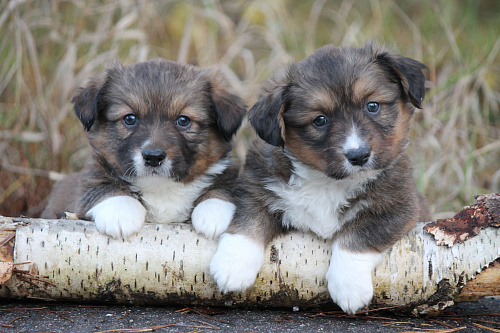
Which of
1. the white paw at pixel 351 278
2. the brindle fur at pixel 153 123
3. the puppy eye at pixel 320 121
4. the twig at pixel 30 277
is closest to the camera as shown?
the white paw at pixel 351 278

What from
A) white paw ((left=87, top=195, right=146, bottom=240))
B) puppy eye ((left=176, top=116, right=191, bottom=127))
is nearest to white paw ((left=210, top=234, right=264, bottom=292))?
white paw ((left=87, top=195, right=146, bottom=240))

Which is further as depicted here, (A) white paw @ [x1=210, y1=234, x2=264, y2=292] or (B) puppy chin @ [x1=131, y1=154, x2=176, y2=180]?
(B) puppy chin @ [x1=131, y1=154, x2=176, y2=180]

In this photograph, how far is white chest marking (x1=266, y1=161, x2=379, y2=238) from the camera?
3689 millimetres

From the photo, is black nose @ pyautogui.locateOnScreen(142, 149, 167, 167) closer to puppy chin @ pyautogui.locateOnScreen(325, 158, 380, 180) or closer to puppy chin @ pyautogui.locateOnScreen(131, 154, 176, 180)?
puppy chin @ pyautogui.locateOnScreen(131, 154, 176, 180)

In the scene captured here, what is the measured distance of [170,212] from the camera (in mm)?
4191

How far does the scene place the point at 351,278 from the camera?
11.0ft

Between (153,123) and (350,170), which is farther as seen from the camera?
(153,123)

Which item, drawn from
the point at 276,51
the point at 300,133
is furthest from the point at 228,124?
the point at 276,51

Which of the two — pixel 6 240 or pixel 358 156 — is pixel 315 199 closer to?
pixel 358 156

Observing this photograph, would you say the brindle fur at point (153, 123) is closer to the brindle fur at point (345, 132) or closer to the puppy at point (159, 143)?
the puppy at point (159, 143)

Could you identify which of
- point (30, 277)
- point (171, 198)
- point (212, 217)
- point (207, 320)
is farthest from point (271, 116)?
point (30, 277)

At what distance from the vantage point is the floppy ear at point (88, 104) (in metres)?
4.09

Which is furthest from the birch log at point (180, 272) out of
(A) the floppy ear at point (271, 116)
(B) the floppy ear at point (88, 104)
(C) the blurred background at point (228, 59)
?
(C) the blurred background at point (228, 59)

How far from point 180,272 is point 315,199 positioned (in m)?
1.02
